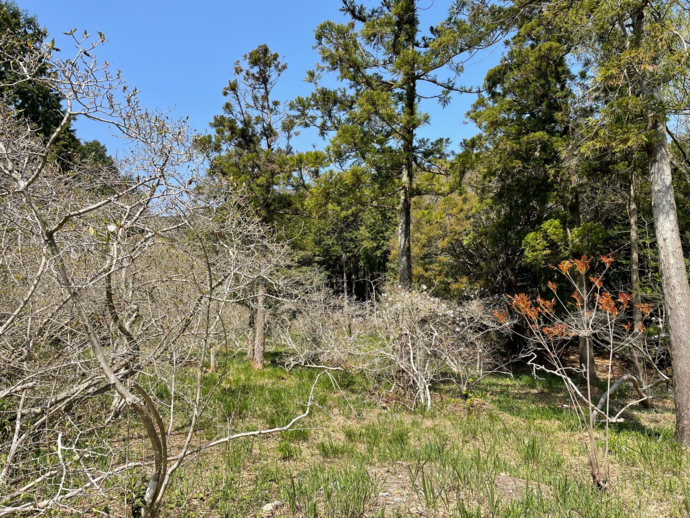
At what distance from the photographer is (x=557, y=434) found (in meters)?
5.23

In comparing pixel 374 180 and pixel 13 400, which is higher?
pixel 374 180

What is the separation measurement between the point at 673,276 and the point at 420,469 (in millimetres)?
4527

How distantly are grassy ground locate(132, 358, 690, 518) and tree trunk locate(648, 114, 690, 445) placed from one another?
60cm

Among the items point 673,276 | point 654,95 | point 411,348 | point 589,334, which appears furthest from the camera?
point 411,348

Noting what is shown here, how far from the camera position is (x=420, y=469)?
351 cm

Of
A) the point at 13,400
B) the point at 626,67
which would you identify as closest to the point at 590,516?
the point at 13,400

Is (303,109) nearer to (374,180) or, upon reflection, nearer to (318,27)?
(318,27)

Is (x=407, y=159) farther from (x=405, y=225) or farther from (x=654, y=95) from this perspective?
(x=654, y=95)

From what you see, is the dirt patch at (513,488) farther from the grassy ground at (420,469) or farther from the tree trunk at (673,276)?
the tree trunk at (673,276)

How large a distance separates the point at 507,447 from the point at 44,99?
20.1 m

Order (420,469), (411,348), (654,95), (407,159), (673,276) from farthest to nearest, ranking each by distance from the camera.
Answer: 1. (407,159)
2. (411,348)
3. (654,95)
4. (673,276)
5. (420,469)

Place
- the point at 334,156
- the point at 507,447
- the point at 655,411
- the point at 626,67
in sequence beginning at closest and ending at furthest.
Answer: the point at 507,447, the point at 626,67, the point at 655,411, the point at 334,156

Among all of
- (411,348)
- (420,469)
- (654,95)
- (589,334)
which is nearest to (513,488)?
(420,469)

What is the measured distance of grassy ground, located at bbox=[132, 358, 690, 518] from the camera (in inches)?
→ 110
